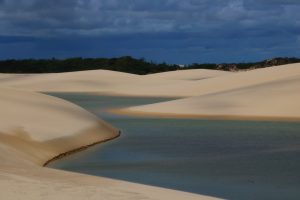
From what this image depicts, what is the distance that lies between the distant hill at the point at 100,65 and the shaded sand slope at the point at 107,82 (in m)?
20.8

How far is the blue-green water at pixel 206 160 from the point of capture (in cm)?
1155

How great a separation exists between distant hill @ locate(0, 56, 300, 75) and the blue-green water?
81013 mm

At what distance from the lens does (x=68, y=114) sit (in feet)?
67.5

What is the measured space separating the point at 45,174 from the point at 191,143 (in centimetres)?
786

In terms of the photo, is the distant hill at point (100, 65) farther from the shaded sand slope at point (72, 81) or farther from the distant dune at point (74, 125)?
the distant dune at point (74, 125)

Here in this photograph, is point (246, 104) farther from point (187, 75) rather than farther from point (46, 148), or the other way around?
point (187, 75)

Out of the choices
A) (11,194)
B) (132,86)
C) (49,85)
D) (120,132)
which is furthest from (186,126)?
(49,85)

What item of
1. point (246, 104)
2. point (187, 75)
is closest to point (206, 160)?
point (246, 104)

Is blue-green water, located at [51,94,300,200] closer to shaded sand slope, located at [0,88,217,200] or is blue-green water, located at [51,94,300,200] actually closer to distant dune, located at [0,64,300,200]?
shaded sand slope, located at [0,88,217,200]

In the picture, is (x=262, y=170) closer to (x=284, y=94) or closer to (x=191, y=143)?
(x=191, y=143)

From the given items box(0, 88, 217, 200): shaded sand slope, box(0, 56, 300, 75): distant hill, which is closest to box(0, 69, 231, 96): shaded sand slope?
box(0, 56, 300, 75): distant hill

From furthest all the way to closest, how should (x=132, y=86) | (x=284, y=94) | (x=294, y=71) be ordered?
(x=132, y=86)
(x=294, y=71)
(x=284, y=94)

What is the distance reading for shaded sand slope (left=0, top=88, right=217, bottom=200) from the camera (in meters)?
8.95

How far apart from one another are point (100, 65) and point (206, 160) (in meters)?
93.1
